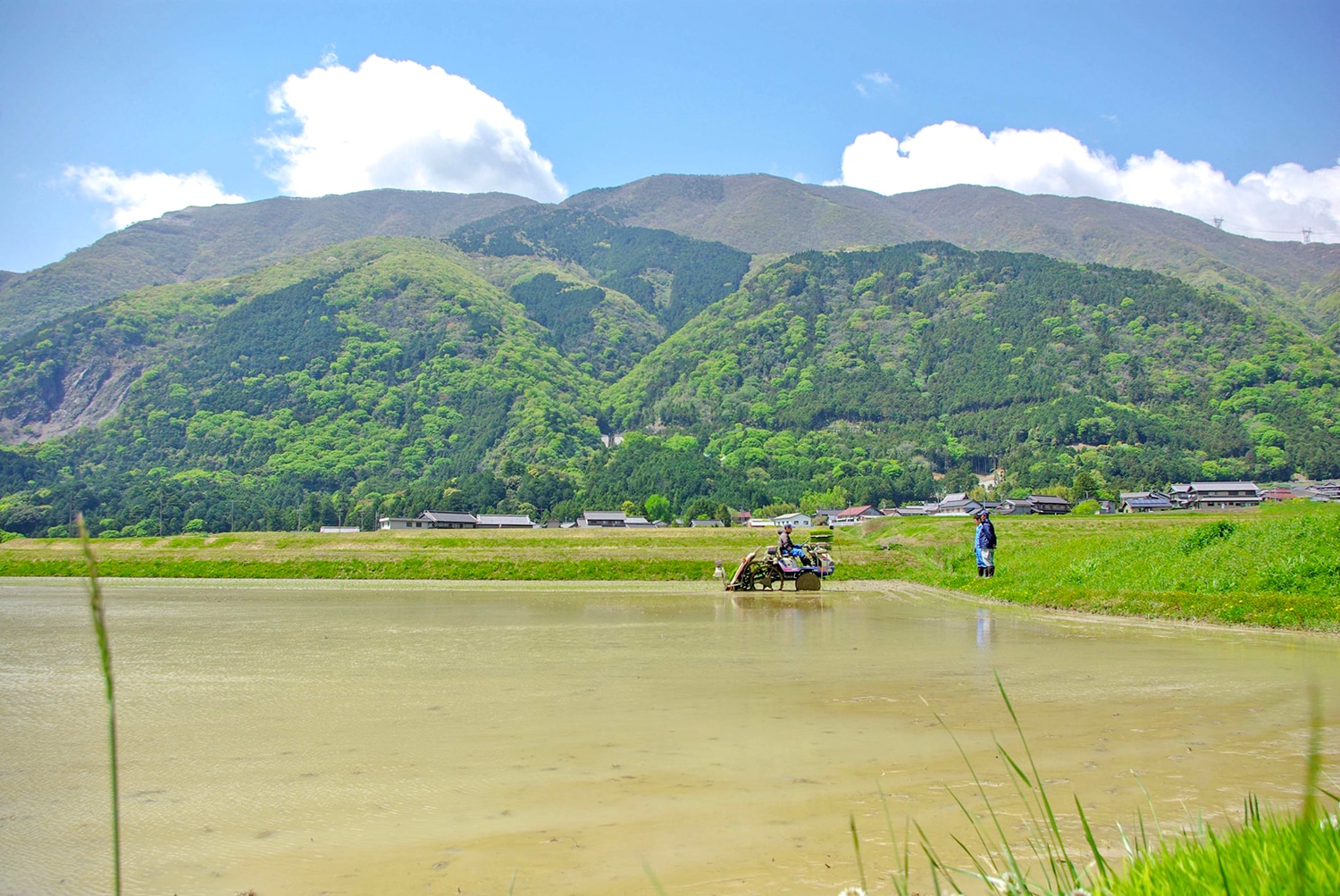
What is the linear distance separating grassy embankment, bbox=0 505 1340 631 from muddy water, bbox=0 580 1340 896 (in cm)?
316

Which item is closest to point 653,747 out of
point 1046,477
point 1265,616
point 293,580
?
point 1265,616

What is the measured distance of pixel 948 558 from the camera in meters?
36.5

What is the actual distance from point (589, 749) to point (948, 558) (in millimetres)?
31601

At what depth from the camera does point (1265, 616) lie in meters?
15.4

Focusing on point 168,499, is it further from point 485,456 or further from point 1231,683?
point 1231,683

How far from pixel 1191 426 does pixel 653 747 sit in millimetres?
179747

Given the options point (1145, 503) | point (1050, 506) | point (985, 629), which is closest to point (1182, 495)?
point (1145, 503)

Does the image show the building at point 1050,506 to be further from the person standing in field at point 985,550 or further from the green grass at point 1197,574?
the person standing in field at point 985,550

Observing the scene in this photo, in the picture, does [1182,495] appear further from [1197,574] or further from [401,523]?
[1197,574]

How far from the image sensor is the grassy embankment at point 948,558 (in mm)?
17172

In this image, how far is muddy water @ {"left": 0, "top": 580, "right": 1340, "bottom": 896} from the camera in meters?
5.05

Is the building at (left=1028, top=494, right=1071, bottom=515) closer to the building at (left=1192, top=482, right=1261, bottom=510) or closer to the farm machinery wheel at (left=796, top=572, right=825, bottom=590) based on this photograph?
the building at (left=1192, top=482, right=1261, bottom=510)

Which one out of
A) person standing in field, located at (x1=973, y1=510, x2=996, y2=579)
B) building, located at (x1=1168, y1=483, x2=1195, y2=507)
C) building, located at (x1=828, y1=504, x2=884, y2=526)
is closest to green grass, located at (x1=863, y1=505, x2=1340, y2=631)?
person standing in field, located at (x1=973, y1=510, x2=996, y2=579)

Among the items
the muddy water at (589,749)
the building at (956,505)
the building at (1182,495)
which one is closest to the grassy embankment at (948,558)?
the muddy water at (589,749)
